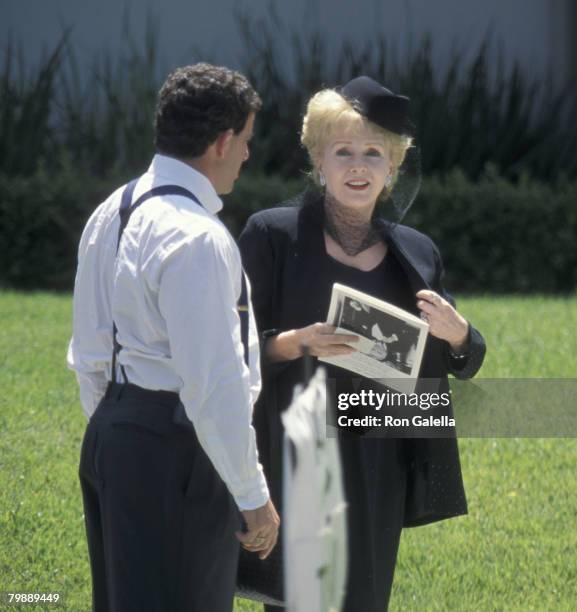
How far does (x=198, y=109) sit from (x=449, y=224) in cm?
921

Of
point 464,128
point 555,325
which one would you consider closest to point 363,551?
point 555,325

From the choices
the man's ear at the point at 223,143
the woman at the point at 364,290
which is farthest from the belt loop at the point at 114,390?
the woman at the point at 364,290

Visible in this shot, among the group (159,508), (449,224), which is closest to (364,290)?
(159,508)

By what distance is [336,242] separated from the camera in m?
3.82

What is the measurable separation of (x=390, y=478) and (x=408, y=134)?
1.05 metres

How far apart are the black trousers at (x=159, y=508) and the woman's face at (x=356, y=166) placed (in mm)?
1108

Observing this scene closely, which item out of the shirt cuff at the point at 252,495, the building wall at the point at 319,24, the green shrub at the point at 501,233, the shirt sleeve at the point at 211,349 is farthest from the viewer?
the building wall at the point at 319,24

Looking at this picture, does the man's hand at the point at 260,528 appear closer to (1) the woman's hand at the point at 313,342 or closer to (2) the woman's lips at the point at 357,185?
(1) the woman's hand at the point at 313,342

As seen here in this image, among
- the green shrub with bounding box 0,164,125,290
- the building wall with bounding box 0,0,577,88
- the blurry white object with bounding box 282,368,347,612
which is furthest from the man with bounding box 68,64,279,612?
the building wall with bounding box 0,0,577,88

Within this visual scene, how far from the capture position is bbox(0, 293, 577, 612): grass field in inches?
197

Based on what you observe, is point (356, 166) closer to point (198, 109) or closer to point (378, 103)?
point (378, 103)

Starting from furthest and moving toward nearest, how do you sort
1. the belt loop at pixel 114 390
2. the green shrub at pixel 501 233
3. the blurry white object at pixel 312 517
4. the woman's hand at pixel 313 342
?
the green shrub at pixel 501 233 < the woman's hand at pixel 313 342 < the belt loop at pixel 114 390 < the blurry white object at pixel 312 517

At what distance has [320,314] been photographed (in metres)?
3.76

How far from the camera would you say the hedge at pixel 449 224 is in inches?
456
